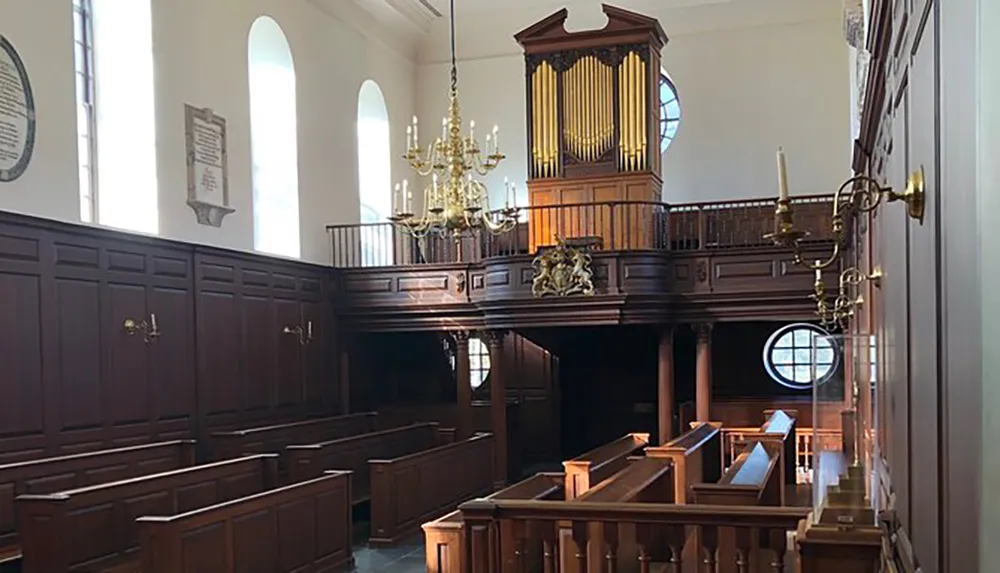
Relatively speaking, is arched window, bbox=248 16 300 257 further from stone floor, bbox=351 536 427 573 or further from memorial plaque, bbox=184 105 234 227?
stone floor, bbox=351 536 427 573

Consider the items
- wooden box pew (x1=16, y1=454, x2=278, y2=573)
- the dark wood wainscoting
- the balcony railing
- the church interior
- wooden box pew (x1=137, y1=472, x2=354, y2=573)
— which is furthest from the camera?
the balcony railing

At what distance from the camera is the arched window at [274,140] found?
1355cm

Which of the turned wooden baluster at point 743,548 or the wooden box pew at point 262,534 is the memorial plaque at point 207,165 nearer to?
the wooden box pew at point 262,534

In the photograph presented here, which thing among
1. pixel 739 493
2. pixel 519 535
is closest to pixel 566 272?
pixel 739 493

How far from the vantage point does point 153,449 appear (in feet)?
30.0

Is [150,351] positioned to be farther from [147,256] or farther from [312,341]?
[312,341]

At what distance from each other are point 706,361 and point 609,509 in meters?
9.09

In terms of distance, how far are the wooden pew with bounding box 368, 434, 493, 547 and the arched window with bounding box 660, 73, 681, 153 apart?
23.2 ft

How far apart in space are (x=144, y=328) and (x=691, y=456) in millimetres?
6104

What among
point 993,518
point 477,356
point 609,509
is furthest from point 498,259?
point 993,518

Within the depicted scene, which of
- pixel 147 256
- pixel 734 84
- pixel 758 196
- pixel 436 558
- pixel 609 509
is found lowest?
pixel 436 558

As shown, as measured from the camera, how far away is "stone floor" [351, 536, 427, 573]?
841 cm

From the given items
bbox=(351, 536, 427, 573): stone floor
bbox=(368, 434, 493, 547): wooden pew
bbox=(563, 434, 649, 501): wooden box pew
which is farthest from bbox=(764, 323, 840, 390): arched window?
bbox=(351, 536, 427, 573): stone floor

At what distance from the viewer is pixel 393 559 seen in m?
8.80
